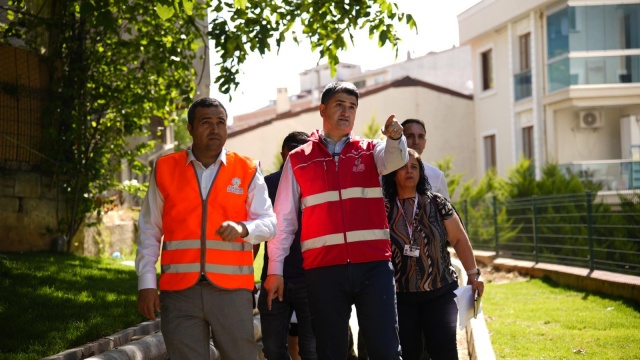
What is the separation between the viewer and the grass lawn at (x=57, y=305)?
7.22m

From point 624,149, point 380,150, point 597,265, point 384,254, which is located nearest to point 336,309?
point 384,254

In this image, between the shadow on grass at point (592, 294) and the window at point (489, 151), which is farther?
the window at point (489, 151)

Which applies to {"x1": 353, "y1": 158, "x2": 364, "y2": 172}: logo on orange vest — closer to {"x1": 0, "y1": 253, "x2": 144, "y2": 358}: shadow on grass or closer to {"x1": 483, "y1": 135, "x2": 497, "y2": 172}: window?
{"x1": 0, "y1": 253, "x2": 144, "y2": 358}: shadow on grass

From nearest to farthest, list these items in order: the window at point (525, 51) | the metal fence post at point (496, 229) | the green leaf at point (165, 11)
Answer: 1. the green leaf at point (165, 11)
2. the metal fence post at point (496, 229)
3. the window at point (525, 51)

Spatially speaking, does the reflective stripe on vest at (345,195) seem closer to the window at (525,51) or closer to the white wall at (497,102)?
the window at (525,51)

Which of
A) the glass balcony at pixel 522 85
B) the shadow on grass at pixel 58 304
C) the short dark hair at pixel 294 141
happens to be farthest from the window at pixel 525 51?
the short dark hair at pixel 294 141

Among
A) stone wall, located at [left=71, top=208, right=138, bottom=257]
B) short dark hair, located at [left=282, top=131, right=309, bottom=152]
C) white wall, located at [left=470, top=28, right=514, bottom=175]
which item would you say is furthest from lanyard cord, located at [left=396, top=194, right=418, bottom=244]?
white wall, located at [left=470, top=28, right=514, bottom=175]

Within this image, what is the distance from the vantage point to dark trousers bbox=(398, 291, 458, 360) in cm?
632

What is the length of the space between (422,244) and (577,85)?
79.9ft

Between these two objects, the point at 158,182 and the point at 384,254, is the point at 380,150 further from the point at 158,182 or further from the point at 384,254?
the point at 158,182

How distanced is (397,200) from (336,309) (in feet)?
4.02

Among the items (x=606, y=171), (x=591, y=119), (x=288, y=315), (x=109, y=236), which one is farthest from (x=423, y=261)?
(x=591, y=119)

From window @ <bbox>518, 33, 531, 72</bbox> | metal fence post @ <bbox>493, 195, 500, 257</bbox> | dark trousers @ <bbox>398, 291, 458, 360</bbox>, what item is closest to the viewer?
dark trousers @ <bbox>398, 291, 458, 360</bbox>

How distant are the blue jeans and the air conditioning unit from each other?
81.0ft
